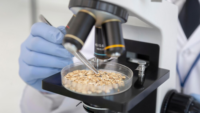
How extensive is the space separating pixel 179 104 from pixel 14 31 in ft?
5.79

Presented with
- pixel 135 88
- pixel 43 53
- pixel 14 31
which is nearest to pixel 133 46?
pixel 135 88

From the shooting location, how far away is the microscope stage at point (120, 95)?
0.49m

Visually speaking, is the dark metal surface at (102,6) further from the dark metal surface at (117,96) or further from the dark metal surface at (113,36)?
the dark metal surface at (117,96)

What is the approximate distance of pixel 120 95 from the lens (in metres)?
0.53

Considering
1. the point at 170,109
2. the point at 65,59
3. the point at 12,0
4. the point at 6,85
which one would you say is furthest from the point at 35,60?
the point at 12,0

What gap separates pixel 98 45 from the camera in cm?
55

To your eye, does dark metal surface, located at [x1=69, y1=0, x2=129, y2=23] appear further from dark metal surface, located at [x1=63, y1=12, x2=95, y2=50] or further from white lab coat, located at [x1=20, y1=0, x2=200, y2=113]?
white lab coat, located at [x1=20, y1=0, x2=200, y2=113]

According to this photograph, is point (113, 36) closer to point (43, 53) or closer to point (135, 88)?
point (135, 88)

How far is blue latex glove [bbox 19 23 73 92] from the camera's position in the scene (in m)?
0.75

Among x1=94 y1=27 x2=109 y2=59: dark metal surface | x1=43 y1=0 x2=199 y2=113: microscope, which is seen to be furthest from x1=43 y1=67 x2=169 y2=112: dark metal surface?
x1=94 y1=27 x2=109 y2=59: dark metal surface

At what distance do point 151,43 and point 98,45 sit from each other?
0.78 feet

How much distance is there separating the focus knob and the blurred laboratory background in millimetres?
1479

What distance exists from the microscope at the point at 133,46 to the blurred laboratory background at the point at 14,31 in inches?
55.8

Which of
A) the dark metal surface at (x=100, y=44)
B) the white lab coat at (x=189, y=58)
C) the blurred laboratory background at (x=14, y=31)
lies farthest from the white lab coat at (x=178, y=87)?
the blurred laboratory background at (x=14, y=31)
